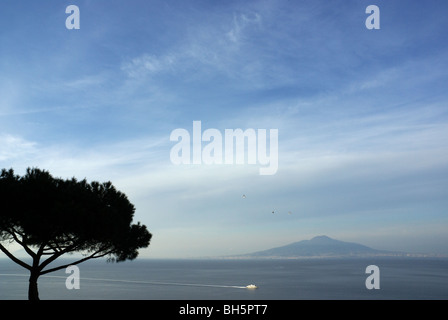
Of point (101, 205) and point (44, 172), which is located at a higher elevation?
point (44, 172)

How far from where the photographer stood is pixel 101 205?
2055cm

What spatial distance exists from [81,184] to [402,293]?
7686 cm

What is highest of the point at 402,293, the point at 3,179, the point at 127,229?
the point at 3,179

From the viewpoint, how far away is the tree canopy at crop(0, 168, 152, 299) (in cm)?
1836

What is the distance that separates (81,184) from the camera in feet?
68.2

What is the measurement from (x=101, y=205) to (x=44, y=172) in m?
3.49

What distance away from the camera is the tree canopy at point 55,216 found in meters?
18.4

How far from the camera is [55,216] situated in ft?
59.7
